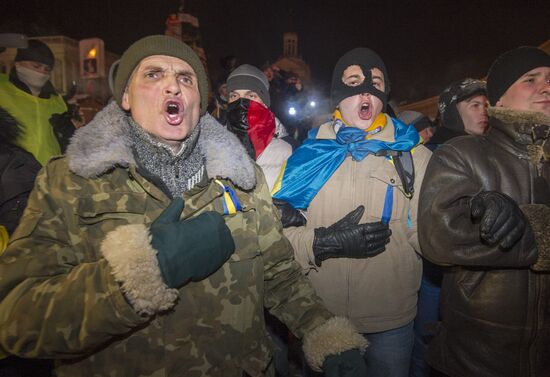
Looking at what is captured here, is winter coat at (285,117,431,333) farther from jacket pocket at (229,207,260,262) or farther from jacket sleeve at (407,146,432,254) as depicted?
jacket pocket at (229,207,260,262)

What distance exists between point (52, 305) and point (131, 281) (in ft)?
1.04

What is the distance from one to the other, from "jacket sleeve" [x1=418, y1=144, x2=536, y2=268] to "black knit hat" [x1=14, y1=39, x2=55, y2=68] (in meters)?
4.49

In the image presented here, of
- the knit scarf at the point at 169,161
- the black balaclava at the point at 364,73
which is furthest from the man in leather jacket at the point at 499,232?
the knit scarf at the point at 169,161

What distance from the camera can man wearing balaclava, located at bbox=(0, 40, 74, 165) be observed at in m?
3.71

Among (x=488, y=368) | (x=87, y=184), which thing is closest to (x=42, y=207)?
(x=87, y=184)

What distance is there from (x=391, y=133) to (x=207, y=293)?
1915 millimetres

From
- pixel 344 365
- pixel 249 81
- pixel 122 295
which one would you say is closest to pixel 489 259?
pixel 344 365

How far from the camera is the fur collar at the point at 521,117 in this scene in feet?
7.09

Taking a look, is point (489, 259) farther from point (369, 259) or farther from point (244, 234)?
point (244, 234)

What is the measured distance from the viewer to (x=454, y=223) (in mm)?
2119

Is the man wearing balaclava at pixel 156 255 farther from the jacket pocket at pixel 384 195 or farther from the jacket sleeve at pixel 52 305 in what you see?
the jacket pocket at pixel 384 195

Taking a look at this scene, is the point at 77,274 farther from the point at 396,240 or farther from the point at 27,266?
the point at 396,240

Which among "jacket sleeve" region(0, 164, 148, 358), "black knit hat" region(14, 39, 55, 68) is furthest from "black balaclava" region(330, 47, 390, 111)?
"black knit hat" region(14, 39, 55, 68)

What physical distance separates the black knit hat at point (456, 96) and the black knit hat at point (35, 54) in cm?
479
